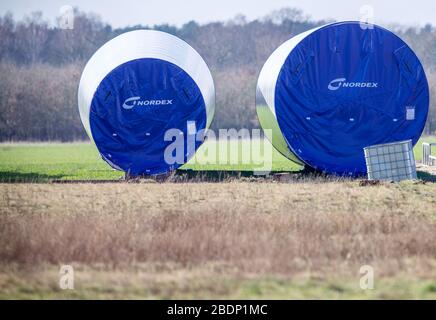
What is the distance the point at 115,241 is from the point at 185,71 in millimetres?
8067

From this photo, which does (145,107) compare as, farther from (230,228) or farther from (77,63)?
(77,63)

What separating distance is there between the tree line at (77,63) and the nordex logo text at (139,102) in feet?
91.9

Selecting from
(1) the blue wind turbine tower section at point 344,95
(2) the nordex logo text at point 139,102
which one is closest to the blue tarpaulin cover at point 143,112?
(2) the nordex logo text at point 139,102

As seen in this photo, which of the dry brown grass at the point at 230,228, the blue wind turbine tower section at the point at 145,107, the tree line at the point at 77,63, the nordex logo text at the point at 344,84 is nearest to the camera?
the dry brown grass at the point at 230,228

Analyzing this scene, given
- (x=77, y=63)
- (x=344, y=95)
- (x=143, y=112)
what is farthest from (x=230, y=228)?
(x=77, y=63)

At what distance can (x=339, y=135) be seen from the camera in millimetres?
17031

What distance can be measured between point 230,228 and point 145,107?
7.23 meters

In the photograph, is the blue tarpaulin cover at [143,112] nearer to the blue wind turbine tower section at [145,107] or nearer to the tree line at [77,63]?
the blue wind turbine tower section at [145,107]

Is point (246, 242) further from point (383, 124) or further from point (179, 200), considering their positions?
point (383, 124)

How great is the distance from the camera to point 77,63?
60.6 meters

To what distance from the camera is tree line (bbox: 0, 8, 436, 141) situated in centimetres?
5031

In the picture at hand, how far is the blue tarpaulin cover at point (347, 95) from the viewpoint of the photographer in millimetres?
16844

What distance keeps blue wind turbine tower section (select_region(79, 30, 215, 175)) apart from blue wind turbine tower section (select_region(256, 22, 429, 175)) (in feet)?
6.13
